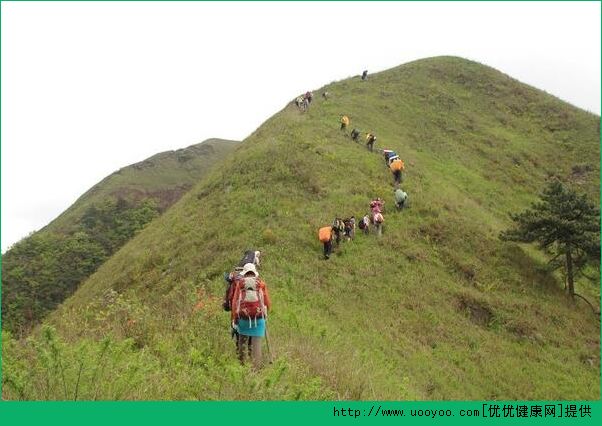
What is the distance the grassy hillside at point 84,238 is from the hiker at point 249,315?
2002 cm

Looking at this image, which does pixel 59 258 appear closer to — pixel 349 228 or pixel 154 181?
pixel 154 181

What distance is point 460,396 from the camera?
42.6 ft

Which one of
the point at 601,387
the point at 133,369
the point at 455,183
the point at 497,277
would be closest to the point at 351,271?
the point at 497,277

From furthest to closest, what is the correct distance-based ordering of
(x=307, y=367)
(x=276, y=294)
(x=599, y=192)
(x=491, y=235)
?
(x=599, y=192), (x=491, y=235), (x=276, y=294), (x=307, y=367)

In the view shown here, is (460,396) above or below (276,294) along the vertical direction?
below

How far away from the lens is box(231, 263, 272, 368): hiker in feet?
27.5

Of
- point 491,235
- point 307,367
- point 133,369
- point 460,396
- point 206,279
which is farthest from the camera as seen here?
point 491,235

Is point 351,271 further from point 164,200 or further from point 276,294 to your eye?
point 164,200

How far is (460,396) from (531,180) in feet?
94.8

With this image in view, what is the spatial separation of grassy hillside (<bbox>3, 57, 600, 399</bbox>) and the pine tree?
105 centimetres

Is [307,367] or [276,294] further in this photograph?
[276,294]

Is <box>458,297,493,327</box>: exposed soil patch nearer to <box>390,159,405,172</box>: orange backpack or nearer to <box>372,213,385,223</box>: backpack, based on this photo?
<box>372,213,385,223</box>: backpack

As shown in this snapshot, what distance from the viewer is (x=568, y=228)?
836 inches

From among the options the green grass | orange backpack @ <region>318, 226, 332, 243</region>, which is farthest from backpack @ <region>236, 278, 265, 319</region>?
the green grass
